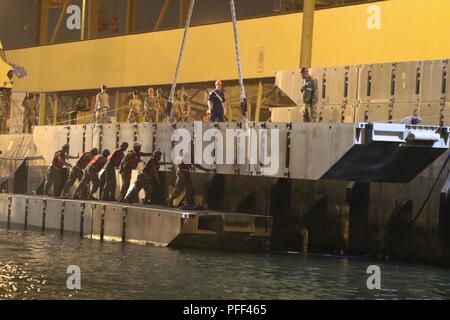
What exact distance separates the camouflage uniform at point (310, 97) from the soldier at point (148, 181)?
4412 mm

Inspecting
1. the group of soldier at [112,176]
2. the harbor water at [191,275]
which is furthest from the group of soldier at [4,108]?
the harbor water at [191,275]

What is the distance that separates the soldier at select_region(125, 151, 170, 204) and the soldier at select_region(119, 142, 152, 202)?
0.66m

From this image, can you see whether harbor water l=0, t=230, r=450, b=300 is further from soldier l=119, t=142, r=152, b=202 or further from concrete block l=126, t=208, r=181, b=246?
soldier l=119, t=142, r=152, b=202

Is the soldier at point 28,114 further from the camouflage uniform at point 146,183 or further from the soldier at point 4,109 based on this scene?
the camouflage uniform at point 146,183

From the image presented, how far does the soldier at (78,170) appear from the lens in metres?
31.2

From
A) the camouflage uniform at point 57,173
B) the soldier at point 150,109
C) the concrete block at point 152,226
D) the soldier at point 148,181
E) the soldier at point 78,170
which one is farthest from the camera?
the soldier at point 150,109

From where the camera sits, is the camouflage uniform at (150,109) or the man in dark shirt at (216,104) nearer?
the man in dark shirt at (216,104)

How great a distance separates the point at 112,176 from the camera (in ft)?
99.0

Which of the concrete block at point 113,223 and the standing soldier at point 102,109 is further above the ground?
the standing soldier at point 102,109

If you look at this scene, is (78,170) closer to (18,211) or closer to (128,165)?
(18,211)

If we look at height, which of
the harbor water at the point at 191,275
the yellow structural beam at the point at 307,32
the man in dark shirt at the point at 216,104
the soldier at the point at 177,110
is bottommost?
the harbor water at the point at 191,275

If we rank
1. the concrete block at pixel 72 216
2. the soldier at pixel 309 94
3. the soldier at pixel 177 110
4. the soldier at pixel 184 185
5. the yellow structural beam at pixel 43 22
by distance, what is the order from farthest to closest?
the yellow structural beam at pixel 43 22 < the soldier at pixel 177 110 < the concrete block at pixel 72 216 < the soldier at pixel 184 185 < the soldier at pixel 309 94
